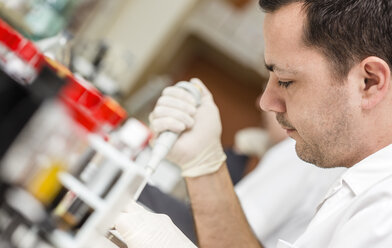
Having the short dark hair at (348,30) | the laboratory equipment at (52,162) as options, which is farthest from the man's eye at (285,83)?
the laboratory equipment at (52,162)

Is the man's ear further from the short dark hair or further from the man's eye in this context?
the man's eye

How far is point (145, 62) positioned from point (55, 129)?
185cm

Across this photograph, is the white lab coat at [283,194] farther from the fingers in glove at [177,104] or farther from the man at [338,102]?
the fingers in glove at [177,104]

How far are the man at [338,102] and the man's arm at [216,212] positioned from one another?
25 centimetres

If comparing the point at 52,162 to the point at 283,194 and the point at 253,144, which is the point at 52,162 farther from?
the point at 253,144

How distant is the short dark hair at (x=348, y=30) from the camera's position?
108 centimetres

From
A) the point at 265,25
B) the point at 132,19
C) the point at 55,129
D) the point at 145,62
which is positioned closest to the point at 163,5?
the point at 132,19

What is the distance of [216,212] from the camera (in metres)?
1.48

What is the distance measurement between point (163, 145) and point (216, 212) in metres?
0.42

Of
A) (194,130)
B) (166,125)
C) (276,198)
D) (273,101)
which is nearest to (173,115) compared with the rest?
(166,125)

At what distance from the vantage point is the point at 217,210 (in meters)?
1.48

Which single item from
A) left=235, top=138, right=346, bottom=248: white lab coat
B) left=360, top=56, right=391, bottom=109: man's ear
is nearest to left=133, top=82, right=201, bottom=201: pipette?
left=360, top=56, right=391, bottom=109: man's ear

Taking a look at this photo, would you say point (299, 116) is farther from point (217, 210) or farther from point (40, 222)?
point (40, 222)

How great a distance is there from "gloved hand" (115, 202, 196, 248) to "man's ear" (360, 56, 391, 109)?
Answer: 0.62 meters
